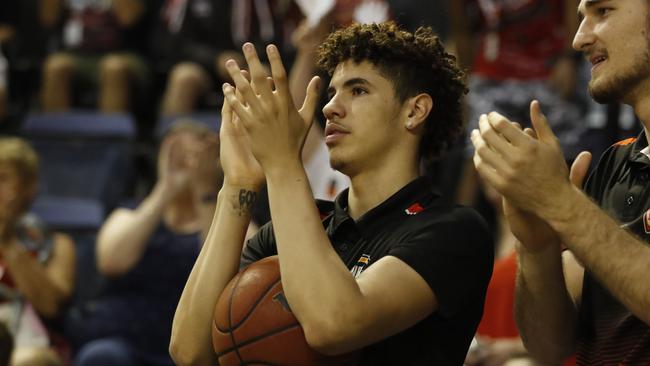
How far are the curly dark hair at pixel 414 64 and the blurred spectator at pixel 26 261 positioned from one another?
2604 millimetres

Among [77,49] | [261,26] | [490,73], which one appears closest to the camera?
[490,73]

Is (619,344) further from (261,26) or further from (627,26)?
(261,26)

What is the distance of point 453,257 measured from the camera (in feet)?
8.73

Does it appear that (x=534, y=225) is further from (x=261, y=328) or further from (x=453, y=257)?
(x=261, y=328)

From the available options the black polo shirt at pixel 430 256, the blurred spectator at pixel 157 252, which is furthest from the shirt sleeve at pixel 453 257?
the blurred spectator at pixel 157 252

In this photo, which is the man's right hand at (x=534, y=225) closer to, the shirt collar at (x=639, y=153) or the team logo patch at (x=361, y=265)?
the shirt collar at (x=639, y=153)

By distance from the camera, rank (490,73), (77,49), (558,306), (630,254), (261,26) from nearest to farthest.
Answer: (630,254), (558,306), (490,73), (261,26), (77,49)

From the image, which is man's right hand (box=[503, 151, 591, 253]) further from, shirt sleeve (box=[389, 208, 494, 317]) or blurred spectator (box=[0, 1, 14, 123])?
blurred spectator (box=[0, 1, 14, 123])

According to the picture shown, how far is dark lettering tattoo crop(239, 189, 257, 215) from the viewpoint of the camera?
292 cm

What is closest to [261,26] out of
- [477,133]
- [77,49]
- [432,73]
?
[77,49]

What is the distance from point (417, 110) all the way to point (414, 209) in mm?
296

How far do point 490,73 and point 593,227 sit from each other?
4.22m

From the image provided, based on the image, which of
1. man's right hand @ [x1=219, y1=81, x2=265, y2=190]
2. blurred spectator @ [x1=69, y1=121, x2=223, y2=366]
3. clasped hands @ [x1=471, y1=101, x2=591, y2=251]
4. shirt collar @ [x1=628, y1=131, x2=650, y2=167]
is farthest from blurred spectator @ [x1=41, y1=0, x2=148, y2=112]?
clasped hands @ [x1=471, y1=101, x2=591, y2=251]

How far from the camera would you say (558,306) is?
277 cm
